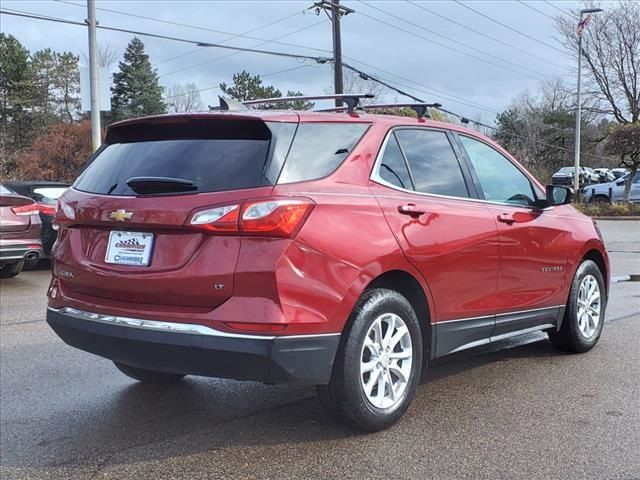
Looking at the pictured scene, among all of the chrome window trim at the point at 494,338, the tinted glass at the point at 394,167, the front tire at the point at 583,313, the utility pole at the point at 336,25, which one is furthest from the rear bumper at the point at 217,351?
the utility pole at the point at 336,25

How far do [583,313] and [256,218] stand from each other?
355 cm

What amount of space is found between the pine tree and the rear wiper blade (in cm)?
5389

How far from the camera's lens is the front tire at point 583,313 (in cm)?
550

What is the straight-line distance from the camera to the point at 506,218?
472 centimetres

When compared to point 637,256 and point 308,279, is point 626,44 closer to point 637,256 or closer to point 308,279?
point 637,256

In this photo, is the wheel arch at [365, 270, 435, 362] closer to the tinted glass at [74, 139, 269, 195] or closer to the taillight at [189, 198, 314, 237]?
the taillight at [189, 198, 314, 237]

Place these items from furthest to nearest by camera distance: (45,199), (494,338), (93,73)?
(93,73)
(45,199)
(494,338)

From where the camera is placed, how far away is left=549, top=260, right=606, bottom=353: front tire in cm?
550

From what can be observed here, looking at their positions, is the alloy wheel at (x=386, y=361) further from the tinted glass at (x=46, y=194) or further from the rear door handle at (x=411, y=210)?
the tinted glass at (x=46, y=194)

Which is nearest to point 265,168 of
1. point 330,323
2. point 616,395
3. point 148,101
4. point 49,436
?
point 330,323

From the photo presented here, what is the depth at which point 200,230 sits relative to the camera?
3334mm

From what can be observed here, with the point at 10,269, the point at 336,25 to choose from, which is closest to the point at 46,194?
the point at 10,269

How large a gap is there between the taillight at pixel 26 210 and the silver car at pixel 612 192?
26.5 metres

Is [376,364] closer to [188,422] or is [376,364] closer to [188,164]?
[188,422]
